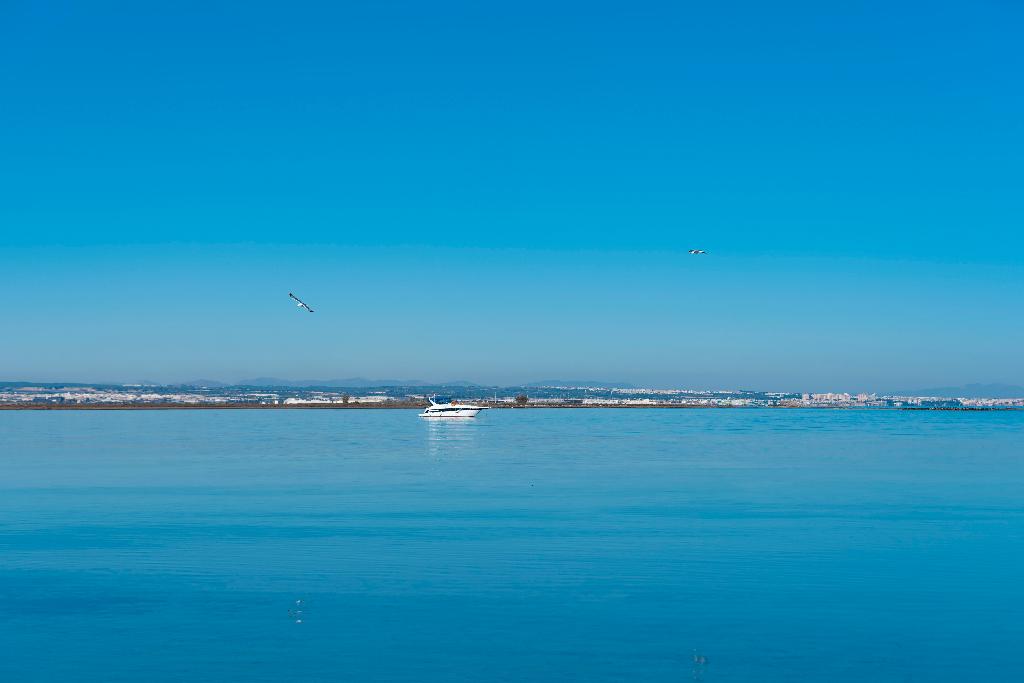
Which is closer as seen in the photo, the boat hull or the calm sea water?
the calm sea water

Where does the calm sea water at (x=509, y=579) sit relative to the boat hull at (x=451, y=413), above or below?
below

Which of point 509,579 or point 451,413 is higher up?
point 451,413

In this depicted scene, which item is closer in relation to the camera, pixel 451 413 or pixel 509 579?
pixel 509 579

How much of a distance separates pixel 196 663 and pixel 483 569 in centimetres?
722

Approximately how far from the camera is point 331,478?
126ft

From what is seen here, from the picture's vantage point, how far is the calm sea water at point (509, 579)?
1319cm

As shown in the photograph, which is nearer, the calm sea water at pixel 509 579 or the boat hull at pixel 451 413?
the calm sea water at pixel 509 579

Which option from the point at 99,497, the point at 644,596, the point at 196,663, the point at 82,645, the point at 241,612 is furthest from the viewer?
the point at 99,497

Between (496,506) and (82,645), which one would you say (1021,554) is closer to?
(496,506)

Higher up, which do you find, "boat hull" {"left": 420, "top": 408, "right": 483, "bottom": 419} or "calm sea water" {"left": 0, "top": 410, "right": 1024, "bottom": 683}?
"boat hull" {"left": 420, "top": 408, "right": 483, "bottom": 419}

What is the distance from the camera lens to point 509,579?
1827cm

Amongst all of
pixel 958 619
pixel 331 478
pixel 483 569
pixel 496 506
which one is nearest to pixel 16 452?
pixel 331 478

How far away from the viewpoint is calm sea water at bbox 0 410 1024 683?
13.2m

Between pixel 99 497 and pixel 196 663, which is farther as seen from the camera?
pixel 99 497
